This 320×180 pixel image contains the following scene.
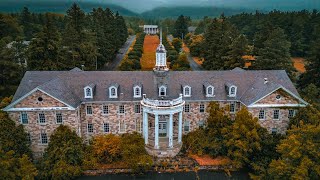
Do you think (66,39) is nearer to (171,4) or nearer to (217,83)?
(171,4)

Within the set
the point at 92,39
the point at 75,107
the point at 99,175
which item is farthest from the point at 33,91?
the point at 92,39

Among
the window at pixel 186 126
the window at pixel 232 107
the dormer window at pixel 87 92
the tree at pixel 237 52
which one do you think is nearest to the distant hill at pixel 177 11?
the tree at pixel 237 52

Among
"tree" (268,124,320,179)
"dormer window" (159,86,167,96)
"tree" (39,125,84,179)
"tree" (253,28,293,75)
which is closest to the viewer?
"tree" (268,124,320,179)

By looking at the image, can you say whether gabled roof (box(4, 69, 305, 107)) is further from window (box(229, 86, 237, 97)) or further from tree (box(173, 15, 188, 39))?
tree (box(173, 15, 188, 39))

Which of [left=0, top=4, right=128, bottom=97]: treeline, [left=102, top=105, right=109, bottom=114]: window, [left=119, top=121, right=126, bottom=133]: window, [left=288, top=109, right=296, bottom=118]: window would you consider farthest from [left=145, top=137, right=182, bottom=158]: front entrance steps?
[left=0, top=4, right=128, bottom=97]: treeline

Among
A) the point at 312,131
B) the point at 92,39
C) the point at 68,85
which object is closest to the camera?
the point at 312,131

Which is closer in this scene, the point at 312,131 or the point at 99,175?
the point at 312,131

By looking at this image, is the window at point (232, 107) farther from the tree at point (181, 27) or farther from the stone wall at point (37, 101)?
the tree at point (181, 27)
